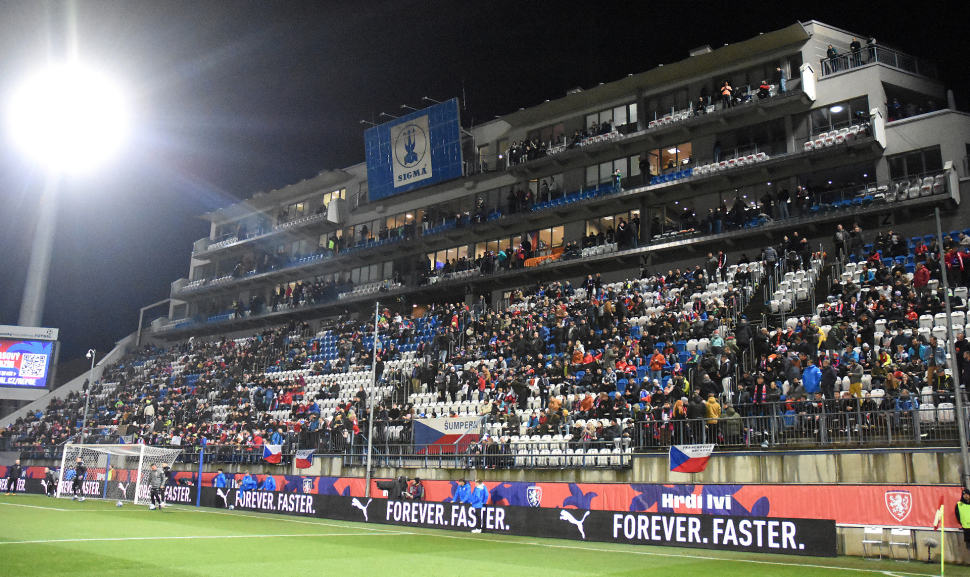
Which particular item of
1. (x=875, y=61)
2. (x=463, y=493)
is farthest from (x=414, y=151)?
(x=463, y=493)

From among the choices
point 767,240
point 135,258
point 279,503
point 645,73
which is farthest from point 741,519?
point 135,258

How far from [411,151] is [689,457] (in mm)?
31735

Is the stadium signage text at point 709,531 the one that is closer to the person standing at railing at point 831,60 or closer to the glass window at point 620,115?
the person standing at railing at point 831,60

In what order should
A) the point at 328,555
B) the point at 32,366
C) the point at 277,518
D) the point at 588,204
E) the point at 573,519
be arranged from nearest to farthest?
the point at 328,555, the point at 573,519, the point at 277,518, the point at 588,204, the point at 32,366

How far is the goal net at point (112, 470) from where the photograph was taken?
103 ft

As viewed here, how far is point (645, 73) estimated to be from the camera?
38.8m

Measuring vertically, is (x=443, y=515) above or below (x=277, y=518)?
above

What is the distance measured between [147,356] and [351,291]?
21490 millimetres

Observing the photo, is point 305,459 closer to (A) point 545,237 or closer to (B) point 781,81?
(A) point 545,237

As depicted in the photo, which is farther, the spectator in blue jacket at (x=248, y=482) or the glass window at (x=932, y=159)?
the glass window at (x=932, y=159)

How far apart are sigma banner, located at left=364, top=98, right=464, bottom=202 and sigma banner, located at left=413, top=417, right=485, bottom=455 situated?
2081 centimetres

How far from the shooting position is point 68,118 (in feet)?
156

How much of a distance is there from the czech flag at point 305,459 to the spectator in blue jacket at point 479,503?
1062cm

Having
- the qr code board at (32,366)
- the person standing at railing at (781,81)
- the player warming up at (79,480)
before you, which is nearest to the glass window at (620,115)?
the person standing at railing at (781,81)
